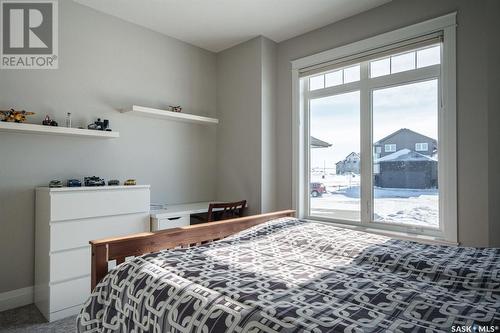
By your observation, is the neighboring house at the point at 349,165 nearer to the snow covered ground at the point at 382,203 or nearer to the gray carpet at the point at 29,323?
the snow covered ground at the point at 382,203

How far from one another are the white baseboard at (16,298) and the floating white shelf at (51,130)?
135cm

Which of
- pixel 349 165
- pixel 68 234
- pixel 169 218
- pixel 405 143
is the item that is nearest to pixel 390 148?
pixel 405 143

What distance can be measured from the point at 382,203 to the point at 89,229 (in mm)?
2640

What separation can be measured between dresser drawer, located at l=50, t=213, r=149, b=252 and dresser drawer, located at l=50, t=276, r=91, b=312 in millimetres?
287

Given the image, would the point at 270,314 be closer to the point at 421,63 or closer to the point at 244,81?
the point at 421,63

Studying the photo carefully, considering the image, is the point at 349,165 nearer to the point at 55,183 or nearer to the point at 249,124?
the point at 249,124

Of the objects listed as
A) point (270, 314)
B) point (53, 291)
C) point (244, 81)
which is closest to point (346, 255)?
point (270, 314)

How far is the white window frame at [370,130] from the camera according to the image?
2359 mm

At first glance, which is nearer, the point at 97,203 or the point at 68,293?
the point at 68,293

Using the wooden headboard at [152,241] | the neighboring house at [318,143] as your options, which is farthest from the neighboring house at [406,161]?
the wooden headboard at [152,241]

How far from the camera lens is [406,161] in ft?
8.77

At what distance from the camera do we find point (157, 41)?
339 cm

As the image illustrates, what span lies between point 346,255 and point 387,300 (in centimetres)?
52

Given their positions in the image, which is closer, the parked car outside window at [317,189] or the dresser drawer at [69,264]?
the dresser drawer at [69,264]
